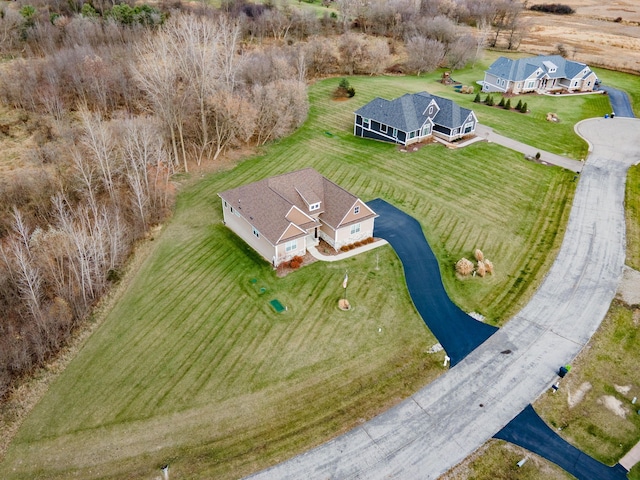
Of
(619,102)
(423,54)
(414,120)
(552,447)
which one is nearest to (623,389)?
(552,447)

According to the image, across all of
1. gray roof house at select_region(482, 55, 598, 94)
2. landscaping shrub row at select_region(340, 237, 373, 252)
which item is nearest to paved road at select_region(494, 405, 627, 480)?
landscaping shrub row at select_region(340, 237, 373, 252)

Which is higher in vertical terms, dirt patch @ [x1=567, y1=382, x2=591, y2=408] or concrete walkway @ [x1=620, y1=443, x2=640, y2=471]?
dirt patch @ [x1=567, y1=382, x2=591, y2=408]

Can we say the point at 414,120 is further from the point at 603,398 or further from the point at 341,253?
the point at 603,398

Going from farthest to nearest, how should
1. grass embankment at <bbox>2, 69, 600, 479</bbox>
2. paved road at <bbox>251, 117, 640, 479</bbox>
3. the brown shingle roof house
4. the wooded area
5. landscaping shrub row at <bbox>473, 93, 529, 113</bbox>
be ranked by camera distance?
landscaping shrub row at <bbox>473, 93, 529, 113</bbox>, the brown shingle roof house, the wooded area, grass embankment at <bbox>2, 69, 600, 479</bbox>, paved road at <bbox>251, 117, 640, 479</bbox>

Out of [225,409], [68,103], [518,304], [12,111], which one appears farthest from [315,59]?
[225,409]

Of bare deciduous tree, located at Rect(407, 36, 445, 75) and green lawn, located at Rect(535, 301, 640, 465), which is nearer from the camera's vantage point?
green lawn, located at Rect(535, 301, 640, 465)

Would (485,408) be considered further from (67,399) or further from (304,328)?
(67,399)

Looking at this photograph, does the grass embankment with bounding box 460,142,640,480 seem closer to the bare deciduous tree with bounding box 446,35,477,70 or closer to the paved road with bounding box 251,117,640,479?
the paved road with bounding box 251,117,640,479
